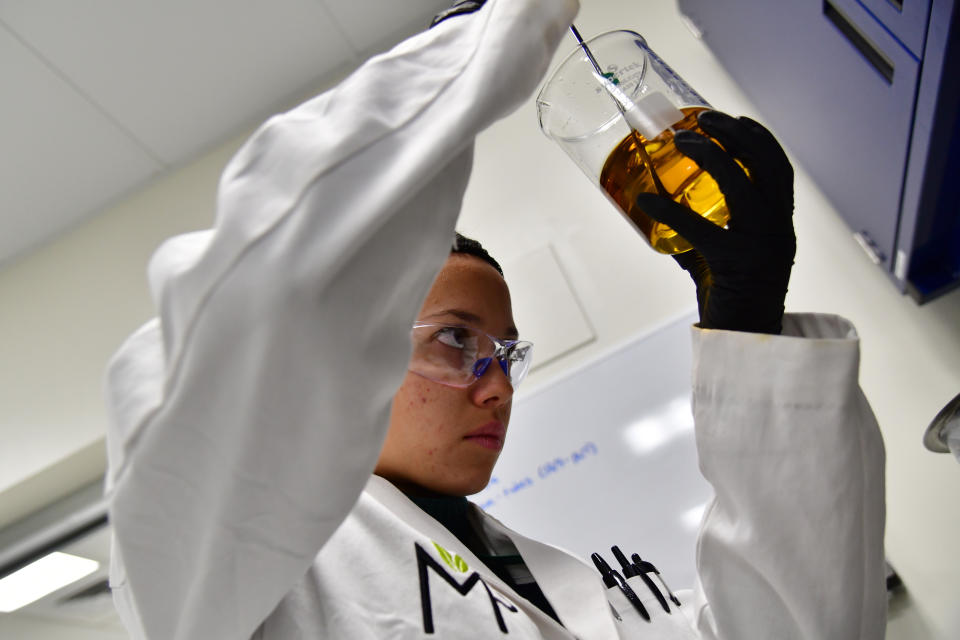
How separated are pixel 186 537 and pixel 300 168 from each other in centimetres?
25

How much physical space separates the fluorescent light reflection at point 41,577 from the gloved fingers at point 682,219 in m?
2.45

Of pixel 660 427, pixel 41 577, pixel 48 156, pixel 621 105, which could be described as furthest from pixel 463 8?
pixel 41 577

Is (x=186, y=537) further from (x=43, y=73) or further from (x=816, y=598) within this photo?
(x=43, y=73)

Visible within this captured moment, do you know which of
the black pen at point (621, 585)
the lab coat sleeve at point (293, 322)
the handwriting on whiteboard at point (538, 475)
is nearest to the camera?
the lab coat sleeve at point (293, 322)

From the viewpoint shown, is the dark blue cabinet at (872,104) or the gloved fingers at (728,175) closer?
the gloved fingers at (728,175)

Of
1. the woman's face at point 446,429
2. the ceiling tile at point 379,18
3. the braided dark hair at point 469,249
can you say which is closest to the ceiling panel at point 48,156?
the ceiling tile at point 379,18

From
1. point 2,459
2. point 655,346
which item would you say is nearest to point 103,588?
point 2,459

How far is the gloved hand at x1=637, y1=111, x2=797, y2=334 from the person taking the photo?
1.94 ft

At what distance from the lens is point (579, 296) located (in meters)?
1.81

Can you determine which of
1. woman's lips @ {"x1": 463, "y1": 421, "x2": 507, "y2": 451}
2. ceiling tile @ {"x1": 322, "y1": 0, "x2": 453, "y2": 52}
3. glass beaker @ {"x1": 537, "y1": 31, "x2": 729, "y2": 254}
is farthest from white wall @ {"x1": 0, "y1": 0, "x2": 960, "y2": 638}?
glass beaker @ {"x1": 537, "y1": 31, "x2": 729, "y2": 254}

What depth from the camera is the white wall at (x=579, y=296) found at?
1403 millimetres

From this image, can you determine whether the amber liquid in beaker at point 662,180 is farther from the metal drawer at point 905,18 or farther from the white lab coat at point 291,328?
the metal drawer at point 905,18

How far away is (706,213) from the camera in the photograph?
69 cm

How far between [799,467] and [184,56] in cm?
205
